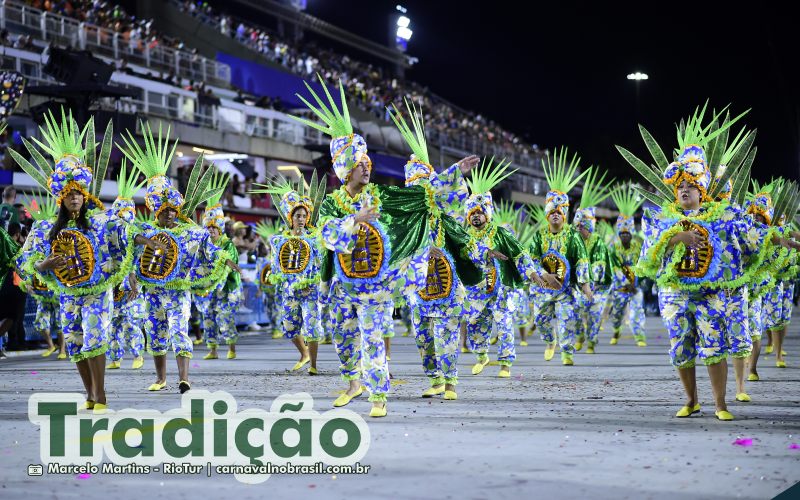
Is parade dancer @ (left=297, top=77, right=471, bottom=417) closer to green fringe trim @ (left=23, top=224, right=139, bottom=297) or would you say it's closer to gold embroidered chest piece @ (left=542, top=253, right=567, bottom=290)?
green fringe trim @ (left=23, top=224, right=139, bottom=297)

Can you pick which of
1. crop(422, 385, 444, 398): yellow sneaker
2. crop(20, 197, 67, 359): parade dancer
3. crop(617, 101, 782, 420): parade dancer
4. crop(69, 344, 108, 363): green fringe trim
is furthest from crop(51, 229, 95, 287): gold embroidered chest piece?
crop(20, 197, 67, 359): parade dancer

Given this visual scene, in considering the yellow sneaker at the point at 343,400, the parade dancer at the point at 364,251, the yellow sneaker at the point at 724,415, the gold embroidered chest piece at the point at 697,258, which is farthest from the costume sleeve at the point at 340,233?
the yellow sneaker at the point at 724,415

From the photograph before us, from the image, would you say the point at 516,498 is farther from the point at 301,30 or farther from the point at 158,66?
the point at 301,30

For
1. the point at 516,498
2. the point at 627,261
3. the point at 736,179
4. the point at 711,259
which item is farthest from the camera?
the point at 627,261

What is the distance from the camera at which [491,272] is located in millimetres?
11211

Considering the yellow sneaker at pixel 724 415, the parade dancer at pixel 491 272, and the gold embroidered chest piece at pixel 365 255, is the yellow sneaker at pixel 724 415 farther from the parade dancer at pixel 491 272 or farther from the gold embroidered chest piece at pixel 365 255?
the parade dancer at pixel 491 272

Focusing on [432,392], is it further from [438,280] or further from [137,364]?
[137,364]

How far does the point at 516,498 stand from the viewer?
4.82 metres

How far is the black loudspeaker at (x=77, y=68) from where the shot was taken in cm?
1523

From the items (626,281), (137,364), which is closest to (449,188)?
(137,364)

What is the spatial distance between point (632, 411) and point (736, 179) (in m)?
2.29

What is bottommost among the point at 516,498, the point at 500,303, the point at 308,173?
the point at 516,498

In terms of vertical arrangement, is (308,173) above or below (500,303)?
above

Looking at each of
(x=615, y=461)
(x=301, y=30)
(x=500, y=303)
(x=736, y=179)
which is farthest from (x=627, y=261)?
(x=301, y=30)
